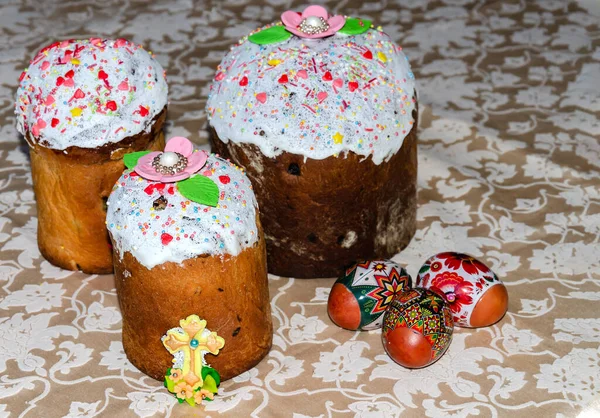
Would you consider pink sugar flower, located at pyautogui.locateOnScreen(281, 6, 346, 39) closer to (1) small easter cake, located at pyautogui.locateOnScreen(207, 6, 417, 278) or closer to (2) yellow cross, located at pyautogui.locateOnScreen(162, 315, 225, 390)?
(1) small easter cake, located at pyautogui.locateOnScreen(207, 6, 417, 278)

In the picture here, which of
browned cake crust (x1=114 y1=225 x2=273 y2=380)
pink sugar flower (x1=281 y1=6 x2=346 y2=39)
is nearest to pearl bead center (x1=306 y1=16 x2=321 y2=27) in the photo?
pink sugar flower (x1=281 y1=6 x2=346 y2=39)

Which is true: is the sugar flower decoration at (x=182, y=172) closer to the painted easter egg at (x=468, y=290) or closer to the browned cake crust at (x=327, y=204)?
the browned cake crust at (x=327, y=204)

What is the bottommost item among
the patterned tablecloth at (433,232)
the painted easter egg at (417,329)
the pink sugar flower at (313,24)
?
the patterned tablecloth at (433,232)

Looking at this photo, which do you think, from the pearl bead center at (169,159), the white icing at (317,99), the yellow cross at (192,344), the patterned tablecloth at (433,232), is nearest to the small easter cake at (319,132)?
the white icing at (317,99)

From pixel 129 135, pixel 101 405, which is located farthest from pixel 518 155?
pixel 101 405

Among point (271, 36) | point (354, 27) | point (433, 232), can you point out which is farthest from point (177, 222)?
point (433, 232)
